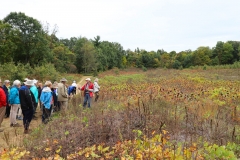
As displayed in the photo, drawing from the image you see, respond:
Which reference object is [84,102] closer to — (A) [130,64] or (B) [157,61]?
(B) [157,61]

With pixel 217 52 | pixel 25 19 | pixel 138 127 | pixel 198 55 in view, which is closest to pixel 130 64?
pixel 198 55

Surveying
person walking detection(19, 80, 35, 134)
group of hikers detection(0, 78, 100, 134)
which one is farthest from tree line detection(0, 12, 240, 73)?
person walking detection(19, 80, 35, 134)

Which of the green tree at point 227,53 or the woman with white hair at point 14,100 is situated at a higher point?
the green tree at point 227,53

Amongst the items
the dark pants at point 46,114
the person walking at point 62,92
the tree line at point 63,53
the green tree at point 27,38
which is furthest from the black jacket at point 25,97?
the green tree at point 27,38

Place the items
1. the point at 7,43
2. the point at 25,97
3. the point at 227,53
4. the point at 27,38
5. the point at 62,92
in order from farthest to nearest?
the point at 227,53 < the point at 27,38 < the point at 7,43 < the point at 62,92 < the point at 25,97

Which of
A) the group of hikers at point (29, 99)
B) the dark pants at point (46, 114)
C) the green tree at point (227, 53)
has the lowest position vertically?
the dark pants at point (46, 114)

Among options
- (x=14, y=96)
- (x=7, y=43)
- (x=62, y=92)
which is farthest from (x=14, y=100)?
(x=7, y=43)

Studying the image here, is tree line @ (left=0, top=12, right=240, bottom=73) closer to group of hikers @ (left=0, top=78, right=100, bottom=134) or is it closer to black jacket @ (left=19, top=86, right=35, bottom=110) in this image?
group of hikers @ (left=0, top=78, right=100, bottom=134)

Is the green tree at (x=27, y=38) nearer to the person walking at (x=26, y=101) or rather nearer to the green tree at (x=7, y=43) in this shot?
the green tree at (x=7, y=43)

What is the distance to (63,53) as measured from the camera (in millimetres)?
42344

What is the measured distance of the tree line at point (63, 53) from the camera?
3419 cm

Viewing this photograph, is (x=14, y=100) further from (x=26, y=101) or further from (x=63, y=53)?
(x=63, y=53)

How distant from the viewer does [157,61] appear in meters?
66.4

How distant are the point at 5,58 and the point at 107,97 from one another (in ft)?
92.6
